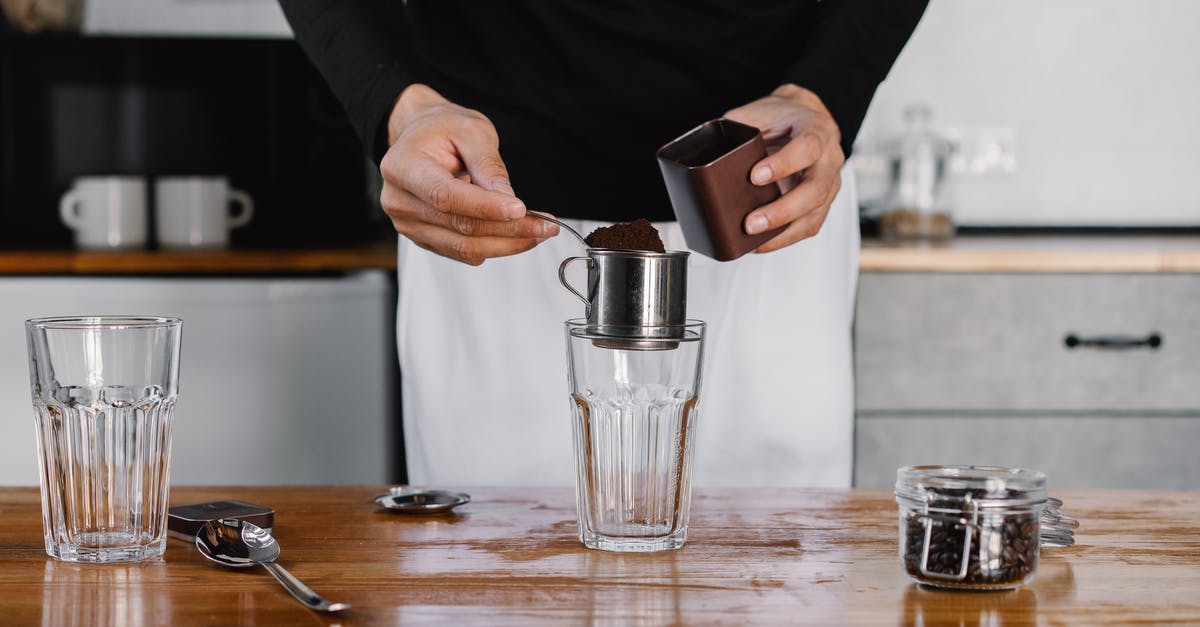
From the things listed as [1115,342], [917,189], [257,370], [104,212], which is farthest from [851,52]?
[104,212]

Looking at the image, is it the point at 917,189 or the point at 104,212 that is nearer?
the point at 104,212

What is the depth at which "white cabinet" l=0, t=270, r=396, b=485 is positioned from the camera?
195 cm

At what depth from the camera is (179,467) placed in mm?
1976

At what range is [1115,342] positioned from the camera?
197cm

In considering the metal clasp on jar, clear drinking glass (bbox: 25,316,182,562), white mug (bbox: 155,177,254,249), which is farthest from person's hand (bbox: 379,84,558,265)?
white mug (bbox: 155,177,254,249)

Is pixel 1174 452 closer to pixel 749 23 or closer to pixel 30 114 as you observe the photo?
pixel 749 23

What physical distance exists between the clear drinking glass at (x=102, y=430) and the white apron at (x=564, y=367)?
583 millimetres

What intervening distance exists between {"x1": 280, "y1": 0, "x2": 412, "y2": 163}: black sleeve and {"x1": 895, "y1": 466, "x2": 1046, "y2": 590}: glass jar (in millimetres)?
649

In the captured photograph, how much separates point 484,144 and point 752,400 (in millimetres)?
497

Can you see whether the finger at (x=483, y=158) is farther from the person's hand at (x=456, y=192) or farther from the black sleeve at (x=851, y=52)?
the black sleeve at (x=851, y=52)

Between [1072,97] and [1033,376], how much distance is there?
771 millimetres

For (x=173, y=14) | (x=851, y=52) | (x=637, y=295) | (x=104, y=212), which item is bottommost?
(x=637, y=295)

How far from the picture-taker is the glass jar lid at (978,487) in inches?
25.0

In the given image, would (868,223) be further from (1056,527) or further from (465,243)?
(1056,527)
